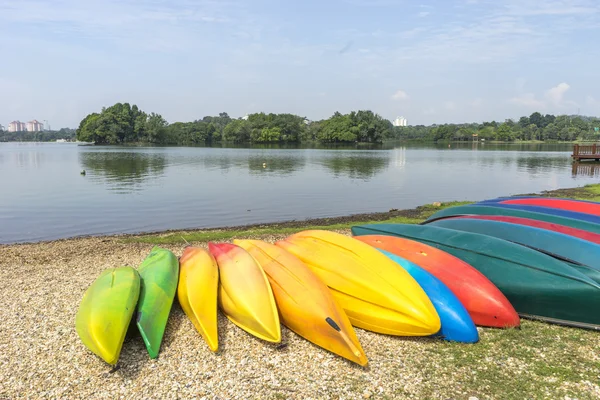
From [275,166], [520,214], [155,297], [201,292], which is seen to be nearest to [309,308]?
[201,292]

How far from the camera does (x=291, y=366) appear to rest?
4.47 m

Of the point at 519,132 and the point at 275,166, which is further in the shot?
the point at 519,132

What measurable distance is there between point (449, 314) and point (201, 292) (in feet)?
10.7

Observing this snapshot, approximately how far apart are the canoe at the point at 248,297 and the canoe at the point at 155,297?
2.38 ft

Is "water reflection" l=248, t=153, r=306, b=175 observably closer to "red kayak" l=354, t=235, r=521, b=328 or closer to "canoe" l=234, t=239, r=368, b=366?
"red kayak" l=354, t=235, r=521, b=328

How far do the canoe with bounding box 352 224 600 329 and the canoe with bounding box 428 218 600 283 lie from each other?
42cm

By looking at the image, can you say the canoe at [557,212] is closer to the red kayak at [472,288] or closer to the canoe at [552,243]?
the canoe at [552,243]

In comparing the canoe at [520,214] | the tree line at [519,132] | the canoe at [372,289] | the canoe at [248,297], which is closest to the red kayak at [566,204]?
the canoe at [520,214]

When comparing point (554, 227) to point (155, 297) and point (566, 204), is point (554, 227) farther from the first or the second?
point (155, 297)

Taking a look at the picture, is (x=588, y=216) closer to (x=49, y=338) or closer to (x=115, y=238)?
(x=49, y=338)

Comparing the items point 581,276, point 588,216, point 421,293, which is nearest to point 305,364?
point 421,293

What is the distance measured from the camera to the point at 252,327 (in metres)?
4.96

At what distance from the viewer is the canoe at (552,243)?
587cm

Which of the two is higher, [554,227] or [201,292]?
[554,227]
